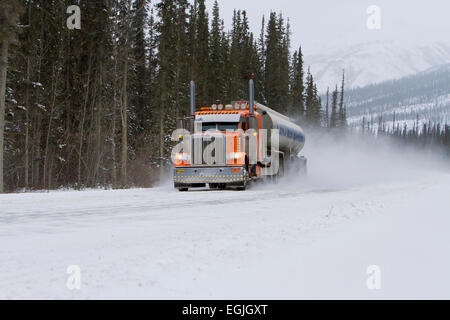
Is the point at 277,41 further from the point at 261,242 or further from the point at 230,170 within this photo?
the point at 261,242

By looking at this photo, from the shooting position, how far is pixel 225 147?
1891 centimetres

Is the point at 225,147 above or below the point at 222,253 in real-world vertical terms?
above

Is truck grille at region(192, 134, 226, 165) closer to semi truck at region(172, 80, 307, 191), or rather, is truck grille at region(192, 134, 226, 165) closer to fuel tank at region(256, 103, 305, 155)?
semi truck at region(172, 80, 307, 191)

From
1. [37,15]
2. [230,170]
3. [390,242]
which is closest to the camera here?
[390,242]

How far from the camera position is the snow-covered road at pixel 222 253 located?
4062mm

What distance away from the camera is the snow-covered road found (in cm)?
406

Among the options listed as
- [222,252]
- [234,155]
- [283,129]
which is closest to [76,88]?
[283,129]

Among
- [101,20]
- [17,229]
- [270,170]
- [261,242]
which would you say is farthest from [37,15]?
[261,242]

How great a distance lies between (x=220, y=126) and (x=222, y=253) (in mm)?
14216

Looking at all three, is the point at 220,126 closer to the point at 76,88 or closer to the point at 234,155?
the point at 234,155

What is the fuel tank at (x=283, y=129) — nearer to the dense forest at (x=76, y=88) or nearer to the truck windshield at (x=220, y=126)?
the truck windshield at (x=220, y=126)

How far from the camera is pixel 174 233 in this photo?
712 centimetres

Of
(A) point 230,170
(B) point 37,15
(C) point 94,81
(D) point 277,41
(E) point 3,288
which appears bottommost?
(E) point 3,288

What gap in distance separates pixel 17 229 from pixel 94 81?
78.5ft
